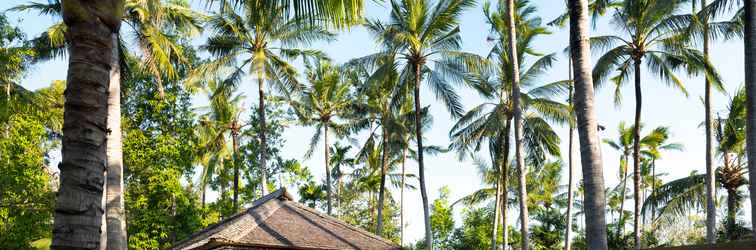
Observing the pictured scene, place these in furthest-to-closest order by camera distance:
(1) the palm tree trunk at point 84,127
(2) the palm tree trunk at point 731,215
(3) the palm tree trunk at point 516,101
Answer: (2) the palm tree trunk at point 731,215 < (3) the palm tree trunk at point 516,101 < (1) the palm tree trunk at point 84,127

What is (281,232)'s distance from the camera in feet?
53.6

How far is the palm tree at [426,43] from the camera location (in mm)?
20609

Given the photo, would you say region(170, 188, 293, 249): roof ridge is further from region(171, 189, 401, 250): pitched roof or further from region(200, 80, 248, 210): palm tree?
region(200, 80, 248, 210): palm tree

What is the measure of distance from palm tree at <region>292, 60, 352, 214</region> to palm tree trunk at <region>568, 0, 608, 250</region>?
22.0m

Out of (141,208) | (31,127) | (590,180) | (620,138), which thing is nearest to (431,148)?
(620,138)

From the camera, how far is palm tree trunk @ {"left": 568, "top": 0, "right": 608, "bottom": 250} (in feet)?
26.5

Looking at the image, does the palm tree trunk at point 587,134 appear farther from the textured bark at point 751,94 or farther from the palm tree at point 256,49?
the palm tree at point 256,49

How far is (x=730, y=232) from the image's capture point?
22.0 m

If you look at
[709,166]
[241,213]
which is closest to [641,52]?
[709,166]

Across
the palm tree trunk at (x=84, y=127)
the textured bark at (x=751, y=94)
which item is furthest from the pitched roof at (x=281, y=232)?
the palm tree trunk at (x=84, y=127)

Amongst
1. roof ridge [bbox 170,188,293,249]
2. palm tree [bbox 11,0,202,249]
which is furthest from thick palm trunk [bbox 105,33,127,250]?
roof ridge [bbox 170,188,293,249]

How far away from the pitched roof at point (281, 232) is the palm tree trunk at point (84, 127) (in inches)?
429

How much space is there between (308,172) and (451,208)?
1055cm

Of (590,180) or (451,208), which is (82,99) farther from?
(451,208)
